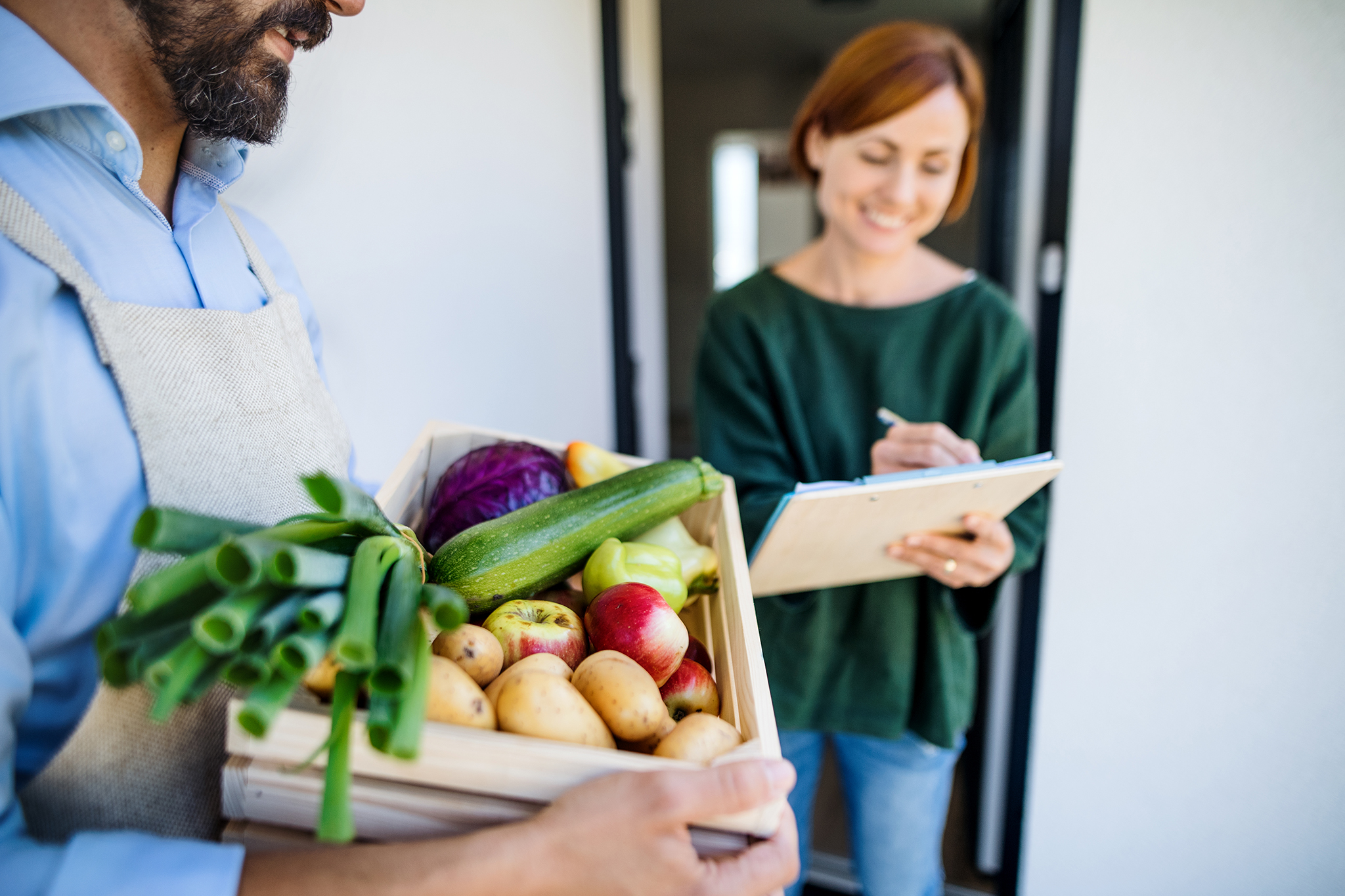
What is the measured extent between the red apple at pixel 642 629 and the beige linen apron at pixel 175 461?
0.87 feet

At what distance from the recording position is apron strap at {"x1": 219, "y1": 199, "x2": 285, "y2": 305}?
2.26 ft

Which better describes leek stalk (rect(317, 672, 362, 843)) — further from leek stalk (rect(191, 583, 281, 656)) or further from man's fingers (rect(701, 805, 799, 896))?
man's fingers (rect(701, 805, 799, 896))

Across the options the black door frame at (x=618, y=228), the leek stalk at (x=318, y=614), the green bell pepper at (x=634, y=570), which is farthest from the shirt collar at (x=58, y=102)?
the black door frame at (x=618, y=228)

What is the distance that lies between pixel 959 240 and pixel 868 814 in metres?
5.79

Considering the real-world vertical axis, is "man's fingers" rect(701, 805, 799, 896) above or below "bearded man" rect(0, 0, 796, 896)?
below

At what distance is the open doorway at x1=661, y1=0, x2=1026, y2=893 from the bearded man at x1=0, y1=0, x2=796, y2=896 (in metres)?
3.59

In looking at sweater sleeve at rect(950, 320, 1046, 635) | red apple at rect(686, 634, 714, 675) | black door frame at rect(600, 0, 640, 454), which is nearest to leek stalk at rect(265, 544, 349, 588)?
red apple at rect(686, 634, 714, 675)

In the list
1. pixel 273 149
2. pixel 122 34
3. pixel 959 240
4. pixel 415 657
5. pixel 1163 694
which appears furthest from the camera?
pixel 959 240

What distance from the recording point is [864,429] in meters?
1.26

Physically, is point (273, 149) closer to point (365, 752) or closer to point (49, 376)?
point (49, 376)

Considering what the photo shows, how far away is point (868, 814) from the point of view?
4.28ft

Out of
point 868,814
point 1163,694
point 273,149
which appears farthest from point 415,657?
point 1163,694

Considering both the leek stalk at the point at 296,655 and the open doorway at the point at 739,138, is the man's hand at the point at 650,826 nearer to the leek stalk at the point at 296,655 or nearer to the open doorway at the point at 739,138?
the leek stalk at the point at 296,655

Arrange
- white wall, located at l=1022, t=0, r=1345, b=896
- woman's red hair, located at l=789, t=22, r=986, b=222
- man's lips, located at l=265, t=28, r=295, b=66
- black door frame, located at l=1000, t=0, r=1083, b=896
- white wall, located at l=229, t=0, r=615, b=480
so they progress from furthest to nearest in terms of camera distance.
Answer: black door frame, located at l=1000, t=0, r=1083, b=896 → white wall, located at l=1022, t=0, r=1345, b=896 → woman's red hair, located at l=789, t=22, r=986, b=222 → white wall, located at l=229, t=0, r=615, b=480 → man's lips, located at l=265, t=28, r=295, b=66
